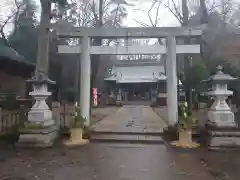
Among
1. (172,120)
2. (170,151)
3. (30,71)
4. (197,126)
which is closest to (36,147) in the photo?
(170,151)

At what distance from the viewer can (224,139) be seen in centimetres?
926

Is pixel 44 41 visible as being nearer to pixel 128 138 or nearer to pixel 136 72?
pixel 128 138

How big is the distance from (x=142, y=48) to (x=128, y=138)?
368 centimetres

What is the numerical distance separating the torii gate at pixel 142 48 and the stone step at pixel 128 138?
2.88ft

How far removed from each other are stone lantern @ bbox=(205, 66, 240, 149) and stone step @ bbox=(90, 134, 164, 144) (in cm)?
189

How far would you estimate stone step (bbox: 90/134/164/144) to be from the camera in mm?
10500

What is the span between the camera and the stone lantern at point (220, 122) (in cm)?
926

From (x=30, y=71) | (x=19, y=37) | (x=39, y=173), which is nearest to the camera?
(x=39, y=173)

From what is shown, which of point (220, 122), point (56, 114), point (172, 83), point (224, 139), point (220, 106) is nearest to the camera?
point (224, 139)

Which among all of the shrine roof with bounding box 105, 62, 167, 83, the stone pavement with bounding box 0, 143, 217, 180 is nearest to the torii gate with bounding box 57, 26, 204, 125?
the stone pavement with bounding box 0, 143, 217, 180

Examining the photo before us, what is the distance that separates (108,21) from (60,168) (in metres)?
14.7

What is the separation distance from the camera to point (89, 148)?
9.39 meters

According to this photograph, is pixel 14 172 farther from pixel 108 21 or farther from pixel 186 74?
pixel 108 21

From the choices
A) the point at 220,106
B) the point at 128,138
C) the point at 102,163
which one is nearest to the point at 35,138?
the point at 102,163
